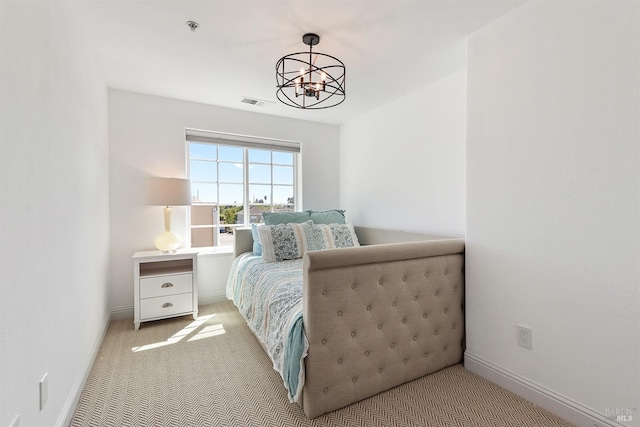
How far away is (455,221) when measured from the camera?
2584mm

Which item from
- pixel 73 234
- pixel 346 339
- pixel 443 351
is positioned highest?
pixel 73 234

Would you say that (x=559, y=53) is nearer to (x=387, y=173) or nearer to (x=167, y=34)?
(x=387, y=173)

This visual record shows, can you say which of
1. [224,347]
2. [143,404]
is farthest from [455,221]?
[143,404]

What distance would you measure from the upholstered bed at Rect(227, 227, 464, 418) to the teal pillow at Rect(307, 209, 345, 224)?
1341 millimetres

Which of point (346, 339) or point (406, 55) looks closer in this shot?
point (346, 339)

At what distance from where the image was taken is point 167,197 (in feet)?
9.28

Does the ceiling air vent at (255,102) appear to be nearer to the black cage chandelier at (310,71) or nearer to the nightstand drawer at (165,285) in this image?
the black cage chandelier at (310,71)

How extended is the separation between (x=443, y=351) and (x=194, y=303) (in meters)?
2.30

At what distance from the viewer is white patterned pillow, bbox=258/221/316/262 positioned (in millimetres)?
2846

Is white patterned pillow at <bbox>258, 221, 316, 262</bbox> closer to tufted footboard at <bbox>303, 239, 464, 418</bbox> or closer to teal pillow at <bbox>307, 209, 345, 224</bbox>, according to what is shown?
teal pillow at <bbox>307, 209, 345, 224</bbox>

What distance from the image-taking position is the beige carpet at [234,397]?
1.54 metres

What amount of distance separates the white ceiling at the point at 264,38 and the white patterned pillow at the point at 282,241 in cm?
141

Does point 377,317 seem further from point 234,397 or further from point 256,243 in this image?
point 256,243

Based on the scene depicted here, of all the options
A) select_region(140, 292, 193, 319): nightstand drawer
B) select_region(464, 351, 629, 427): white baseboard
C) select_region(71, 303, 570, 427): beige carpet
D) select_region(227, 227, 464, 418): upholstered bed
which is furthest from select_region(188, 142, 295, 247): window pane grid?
select_region(464, 351, 629, 427): white baseboard
